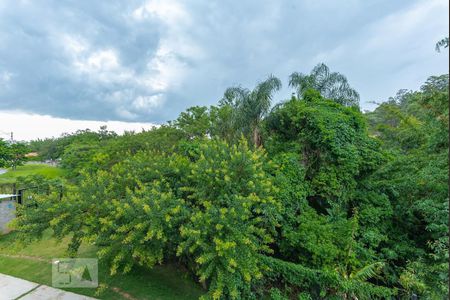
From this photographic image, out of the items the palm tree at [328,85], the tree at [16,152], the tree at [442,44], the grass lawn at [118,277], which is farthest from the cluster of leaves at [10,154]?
the tree at [442,44]

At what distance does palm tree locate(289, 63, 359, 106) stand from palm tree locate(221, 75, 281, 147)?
4.87ft

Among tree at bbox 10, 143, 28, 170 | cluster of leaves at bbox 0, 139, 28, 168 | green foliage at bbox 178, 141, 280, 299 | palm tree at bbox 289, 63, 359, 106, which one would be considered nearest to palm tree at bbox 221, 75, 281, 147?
palm tree at bbox 289, 63, 359, 106

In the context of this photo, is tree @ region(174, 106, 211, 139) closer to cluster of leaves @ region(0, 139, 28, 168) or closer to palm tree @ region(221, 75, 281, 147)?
palm tree @ region(221, 75, 281, 147)

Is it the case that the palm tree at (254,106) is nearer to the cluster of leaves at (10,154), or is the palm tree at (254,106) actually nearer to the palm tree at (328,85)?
the palm tree at (328,85)

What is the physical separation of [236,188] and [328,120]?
4.41 m

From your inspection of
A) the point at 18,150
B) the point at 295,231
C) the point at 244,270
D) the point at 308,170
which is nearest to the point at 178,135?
the point at 308,170

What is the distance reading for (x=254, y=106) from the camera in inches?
392

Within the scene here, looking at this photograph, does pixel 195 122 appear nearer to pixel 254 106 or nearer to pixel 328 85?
pixel 254 106

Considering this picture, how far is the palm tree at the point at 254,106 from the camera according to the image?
9.85m

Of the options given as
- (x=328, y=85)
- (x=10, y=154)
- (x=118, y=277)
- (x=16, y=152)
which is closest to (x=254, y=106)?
(x=328, y=85)

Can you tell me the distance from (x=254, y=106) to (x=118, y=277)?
7722 millimetres

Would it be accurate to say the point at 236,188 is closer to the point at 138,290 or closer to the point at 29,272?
the point at 138,290

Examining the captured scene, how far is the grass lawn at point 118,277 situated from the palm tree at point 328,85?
28.7 ft

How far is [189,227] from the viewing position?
5.25 metres
